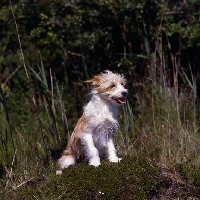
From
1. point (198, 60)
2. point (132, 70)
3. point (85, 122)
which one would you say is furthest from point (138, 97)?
point (85, 122)

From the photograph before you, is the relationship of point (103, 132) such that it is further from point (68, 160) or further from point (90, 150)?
point (68, 160)

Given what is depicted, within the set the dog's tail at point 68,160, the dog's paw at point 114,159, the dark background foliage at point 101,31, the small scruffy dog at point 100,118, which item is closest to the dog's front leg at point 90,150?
the small scruffy dog at point 100,118

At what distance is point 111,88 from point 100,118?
306mm

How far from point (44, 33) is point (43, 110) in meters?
1.21

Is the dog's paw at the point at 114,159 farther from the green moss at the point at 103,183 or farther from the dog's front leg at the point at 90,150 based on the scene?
the dog's front leg at the point at 90,150

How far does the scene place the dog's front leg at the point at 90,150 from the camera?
5.47m

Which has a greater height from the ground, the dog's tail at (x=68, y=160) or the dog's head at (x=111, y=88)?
the dog's head at (x=111, y=88)

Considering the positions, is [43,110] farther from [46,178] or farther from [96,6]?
[46,178]

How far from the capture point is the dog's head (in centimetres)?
543

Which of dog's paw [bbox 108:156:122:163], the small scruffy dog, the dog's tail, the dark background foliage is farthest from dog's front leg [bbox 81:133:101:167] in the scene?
the dark background foliage

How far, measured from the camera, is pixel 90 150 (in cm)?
546

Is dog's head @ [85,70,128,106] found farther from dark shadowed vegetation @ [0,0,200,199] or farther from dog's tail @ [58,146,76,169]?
dog's tail @ [58,146,76,169]

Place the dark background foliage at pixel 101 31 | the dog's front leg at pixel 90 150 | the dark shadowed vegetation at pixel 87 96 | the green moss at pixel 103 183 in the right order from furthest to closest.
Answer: the dark background foliage at pixel 101 31
the dark shadowed vegetation at pixel 87 96
the dog's front leg at pixel 90 150
the green moss at pixel 103 183

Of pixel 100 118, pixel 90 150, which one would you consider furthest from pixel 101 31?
pixel 90 150
